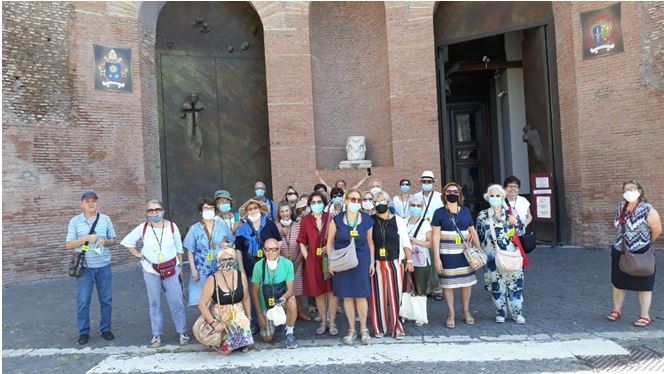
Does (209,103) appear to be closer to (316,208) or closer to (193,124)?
(193,124)

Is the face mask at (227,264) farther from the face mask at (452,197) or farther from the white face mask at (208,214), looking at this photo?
the face mask at (452,197)

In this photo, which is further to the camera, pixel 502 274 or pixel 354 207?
pixel 502 274

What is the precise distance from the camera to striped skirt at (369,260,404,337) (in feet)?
17.9

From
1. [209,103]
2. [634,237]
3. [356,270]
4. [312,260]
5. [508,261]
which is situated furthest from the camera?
[209,103]

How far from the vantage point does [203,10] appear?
554 inches

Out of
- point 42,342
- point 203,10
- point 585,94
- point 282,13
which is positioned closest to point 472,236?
point 42,342

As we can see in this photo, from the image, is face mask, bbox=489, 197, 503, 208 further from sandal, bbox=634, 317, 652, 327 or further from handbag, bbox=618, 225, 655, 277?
sandal, bbox=634, 317, 652, 327

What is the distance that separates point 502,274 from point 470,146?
14.0 m

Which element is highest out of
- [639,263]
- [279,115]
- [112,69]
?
[112,69]

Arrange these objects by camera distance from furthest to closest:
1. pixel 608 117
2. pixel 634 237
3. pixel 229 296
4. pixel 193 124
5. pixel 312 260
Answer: pixel 193 124, pixel 608 117, pixel 312 260, pixel 634 237, pixel 229 296

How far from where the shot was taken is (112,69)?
38.2ft

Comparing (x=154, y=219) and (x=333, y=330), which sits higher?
(x=154, y=219)

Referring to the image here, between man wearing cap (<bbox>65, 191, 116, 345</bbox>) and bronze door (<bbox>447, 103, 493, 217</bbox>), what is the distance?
49.2 ft

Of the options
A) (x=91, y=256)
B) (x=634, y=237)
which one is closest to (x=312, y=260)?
(x=91, y=256)
